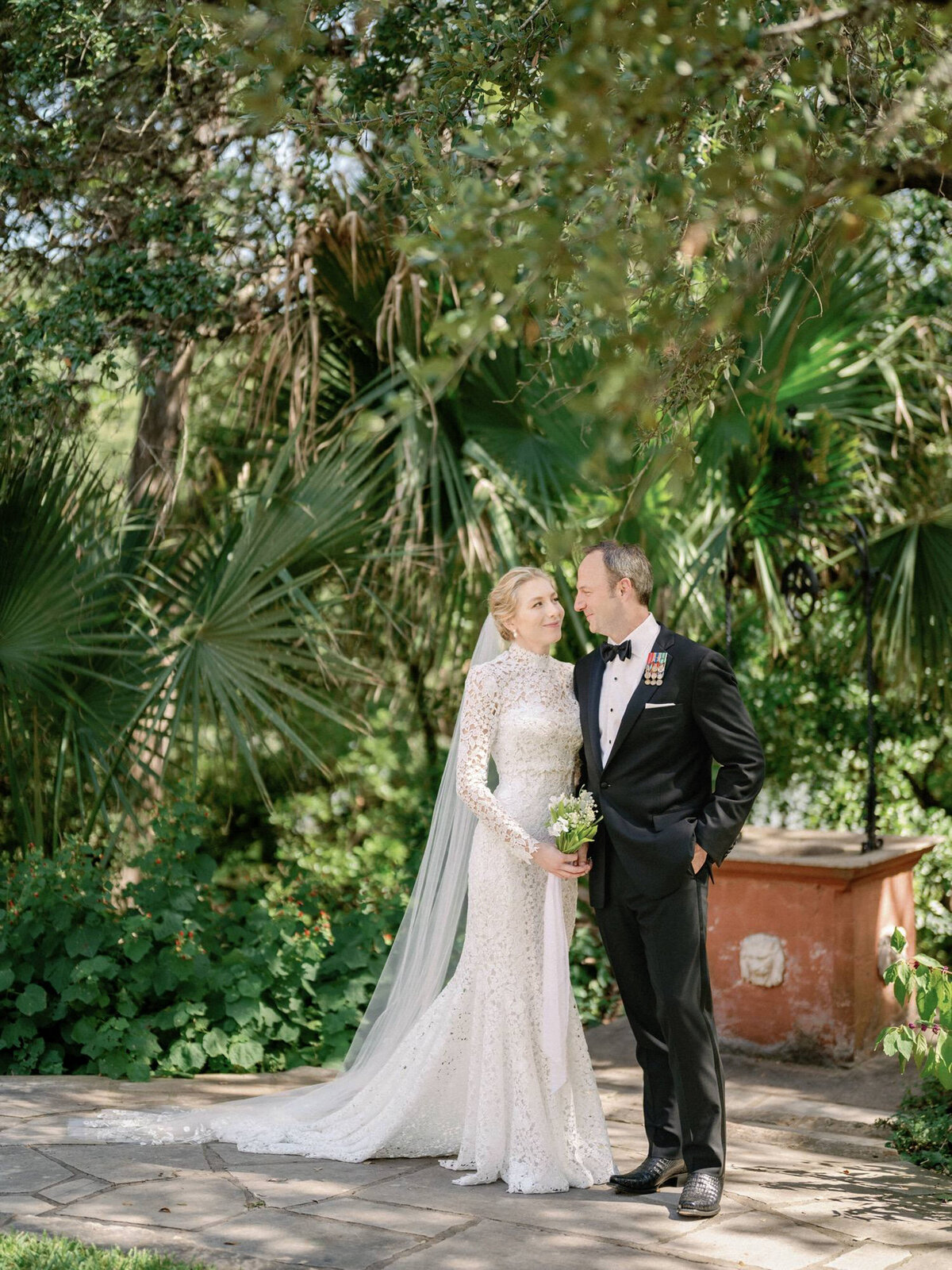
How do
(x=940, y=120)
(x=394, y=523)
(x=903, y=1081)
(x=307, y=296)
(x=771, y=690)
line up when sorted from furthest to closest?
1. (x=771, y=690)
2. (x=307, y=296)
3. (x=394, y=523)
4. (x=903, y=1081)
5. (x=940, y=120)

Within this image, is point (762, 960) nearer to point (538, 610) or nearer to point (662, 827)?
point (662, 827)

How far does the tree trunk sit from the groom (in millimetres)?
3729

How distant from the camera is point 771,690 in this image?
8.23 metres

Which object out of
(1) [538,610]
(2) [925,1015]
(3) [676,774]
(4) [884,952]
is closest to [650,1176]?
(2) [925,1015]

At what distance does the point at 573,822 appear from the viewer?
13.5 ft

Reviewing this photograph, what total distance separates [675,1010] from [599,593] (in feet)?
4.26

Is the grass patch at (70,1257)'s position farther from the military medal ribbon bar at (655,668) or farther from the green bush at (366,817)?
the green bush at (366,817)

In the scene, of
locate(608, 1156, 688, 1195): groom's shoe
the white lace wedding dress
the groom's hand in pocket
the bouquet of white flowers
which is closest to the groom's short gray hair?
the white lace wedding dress

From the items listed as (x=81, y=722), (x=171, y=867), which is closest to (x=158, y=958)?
(x=171, y=867)

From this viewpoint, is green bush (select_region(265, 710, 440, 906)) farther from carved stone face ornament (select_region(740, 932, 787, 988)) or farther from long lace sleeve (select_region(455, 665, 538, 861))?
long lace sleeve (select_region(455, 665, 538, 861))

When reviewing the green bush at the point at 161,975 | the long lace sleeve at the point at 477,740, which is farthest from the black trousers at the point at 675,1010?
the green bush at the point at 161,975

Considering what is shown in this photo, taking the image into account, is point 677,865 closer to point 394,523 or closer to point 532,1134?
point 532,1134

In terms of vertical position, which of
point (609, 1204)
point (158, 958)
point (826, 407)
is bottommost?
point (609, 1204)

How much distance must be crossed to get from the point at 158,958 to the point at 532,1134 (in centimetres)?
209
